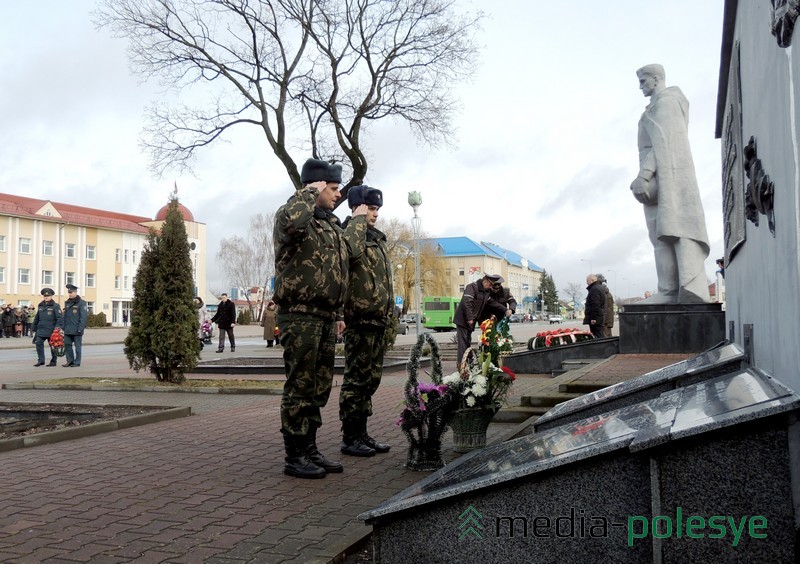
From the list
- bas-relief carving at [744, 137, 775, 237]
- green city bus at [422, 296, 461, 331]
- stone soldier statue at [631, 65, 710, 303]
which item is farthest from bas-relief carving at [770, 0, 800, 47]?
green city bus at [422, 296, 461, 331]

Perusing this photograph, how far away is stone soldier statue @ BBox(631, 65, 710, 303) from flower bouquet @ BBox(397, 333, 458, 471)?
672 cm

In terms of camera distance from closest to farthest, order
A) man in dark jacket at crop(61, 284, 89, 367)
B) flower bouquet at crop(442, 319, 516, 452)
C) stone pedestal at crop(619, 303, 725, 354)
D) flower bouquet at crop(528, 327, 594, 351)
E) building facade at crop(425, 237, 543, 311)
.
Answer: flower bouquet at crop(442, 319, 516, 452) < stone pedestal at crop(619, 303, 725, 354) < flower bouquet at crop(528, 327, 594, 351) < man in dark jacket at crop(61, 284, 89, 367) < building facade at crop(425, 237, 543, 311)

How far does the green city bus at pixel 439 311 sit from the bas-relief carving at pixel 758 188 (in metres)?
48.1

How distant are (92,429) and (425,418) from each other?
12.3ft

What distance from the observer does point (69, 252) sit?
70.2m

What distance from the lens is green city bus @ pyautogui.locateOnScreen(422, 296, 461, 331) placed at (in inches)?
2078

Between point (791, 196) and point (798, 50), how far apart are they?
0.55 m

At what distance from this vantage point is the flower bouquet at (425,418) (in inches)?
203

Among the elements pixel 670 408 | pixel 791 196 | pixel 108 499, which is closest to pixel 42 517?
pixel 108 499

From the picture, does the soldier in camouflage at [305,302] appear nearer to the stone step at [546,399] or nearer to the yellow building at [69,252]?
the stone step at [546,399]

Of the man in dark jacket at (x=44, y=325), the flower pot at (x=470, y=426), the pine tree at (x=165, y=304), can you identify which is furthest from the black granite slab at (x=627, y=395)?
the man in dark jacket at (x=44, y=325)

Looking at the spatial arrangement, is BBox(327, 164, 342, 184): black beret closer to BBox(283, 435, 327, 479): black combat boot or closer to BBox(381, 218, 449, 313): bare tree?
BBox(283, 435, 327, 479): black combat boot

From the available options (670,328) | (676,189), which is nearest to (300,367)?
(670,328)

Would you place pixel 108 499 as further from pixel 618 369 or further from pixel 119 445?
pixel 618 369
